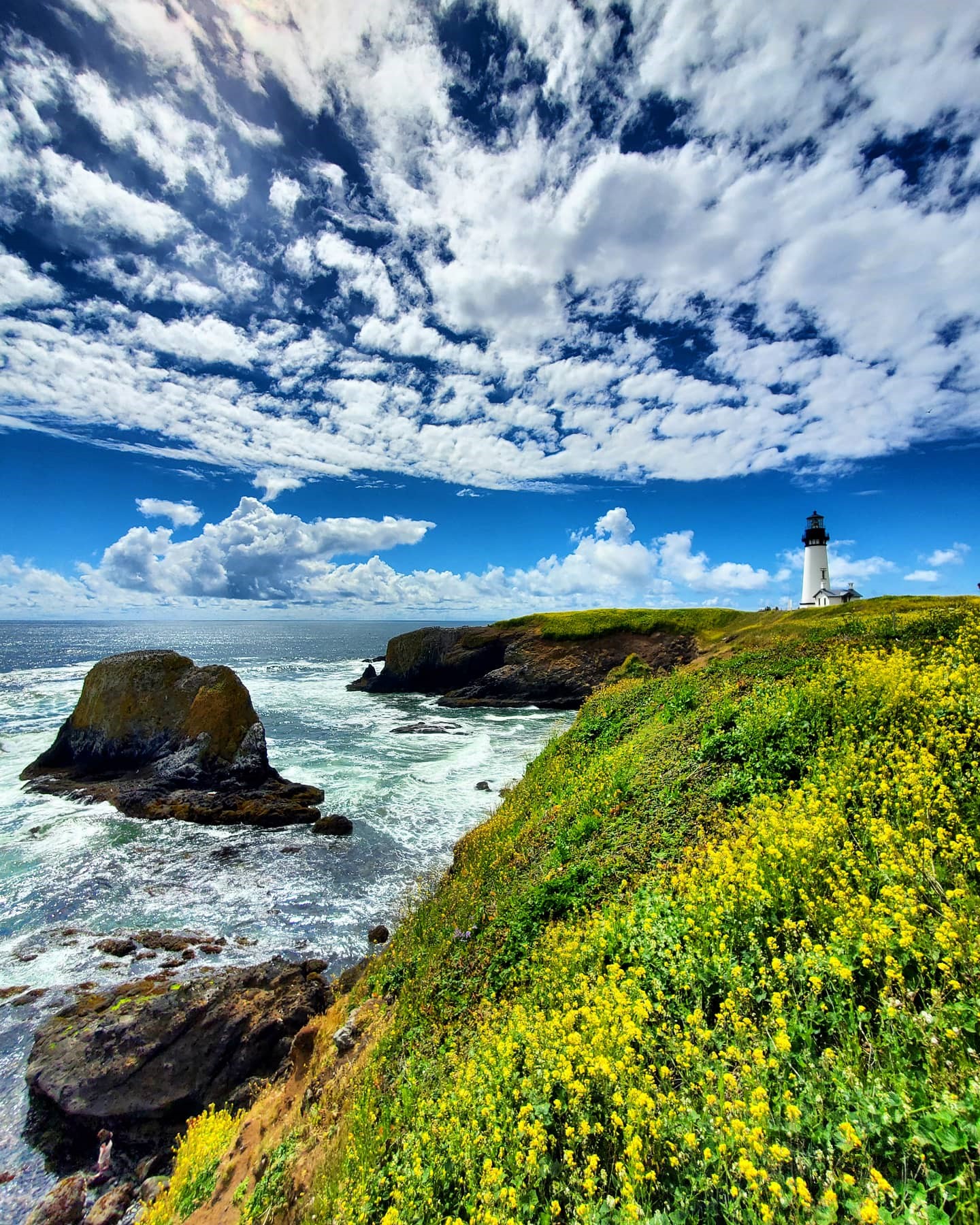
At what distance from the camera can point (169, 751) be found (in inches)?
1147

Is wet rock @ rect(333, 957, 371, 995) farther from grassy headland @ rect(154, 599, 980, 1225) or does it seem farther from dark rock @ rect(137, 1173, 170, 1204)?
dark rock @ rect(137, 1173, 170, 1204)

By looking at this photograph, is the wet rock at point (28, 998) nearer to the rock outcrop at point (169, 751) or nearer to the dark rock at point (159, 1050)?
the dark rock at point (159, 1050)


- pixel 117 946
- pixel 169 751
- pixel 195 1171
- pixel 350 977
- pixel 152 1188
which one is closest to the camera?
pixel 195 1171

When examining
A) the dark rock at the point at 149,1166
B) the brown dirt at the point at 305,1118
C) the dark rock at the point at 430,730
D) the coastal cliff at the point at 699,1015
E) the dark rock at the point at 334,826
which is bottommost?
the dark rock at the point at 149,1166

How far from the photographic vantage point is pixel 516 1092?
4.35 meters

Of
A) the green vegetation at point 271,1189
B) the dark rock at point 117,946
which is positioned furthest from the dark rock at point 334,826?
the green vegetation at point 271,1189

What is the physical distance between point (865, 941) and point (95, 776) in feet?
116

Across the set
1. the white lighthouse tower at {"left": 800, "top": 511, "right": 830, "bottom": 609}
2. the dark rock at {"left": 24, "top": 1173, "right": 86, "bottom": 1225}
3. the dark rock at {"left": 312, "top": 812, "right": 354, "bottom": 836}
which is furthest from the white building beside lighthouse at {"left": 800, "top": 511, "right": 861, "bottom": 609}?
the dark rock at {"left": 24, "top": 1173, "right": 86, "bottom": 1225}

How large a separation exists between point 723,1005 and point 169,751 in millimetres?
31911

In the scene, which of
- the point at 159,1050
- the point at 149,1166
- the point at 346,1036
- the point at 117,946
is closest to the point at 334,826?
the point at 117,946

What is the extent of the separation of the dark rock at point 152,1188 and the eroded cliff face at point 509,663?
49294 mm

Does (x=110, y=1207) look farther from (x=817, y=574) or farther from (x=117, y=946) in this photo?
(x=817, y=574)

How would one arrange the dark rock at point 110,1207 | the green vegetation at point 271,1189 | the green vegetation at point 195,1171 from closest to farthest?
the green vegetation at point 271,1189 < the green vegetation at point 195,1171 < the dark rock at point 110,1207

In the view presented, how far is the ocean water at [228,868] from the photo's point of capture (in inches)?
555
